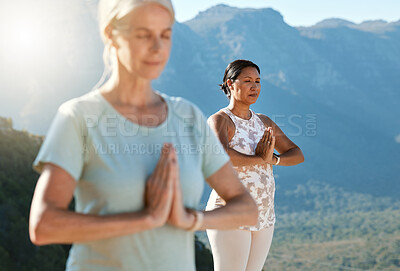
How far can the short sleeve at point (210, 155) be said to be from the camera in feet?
4.27

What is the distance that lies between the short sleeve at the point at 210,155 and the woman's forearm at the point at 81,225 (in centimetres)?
27

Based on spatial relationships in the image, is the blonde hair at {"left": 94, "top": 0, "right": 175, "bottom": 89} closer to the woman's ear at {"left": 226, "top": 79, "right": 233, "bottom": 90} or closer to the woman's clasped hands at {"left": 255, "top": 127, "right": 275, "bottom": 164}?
the woman's clasped hands at {"left": 255, "top": 127, "right": 275, "bottom": 164}

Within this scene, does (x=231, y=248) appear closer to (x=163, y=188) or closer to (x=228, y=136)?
(x=228, y=136)

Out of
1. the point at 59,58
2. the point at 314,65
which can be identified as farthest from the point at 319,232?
the point at 314,65

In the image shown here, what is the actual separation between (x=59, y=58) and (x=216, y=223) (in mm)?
76299

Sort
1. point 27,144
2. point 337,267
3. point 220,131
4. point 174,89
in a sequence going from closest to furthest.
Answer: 1. point 220,131
2. point 27,144
3. point 337,267
4. point 174,89

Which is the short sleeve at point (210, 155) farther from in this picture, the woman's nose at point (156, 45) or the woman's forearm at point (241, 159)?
the woman's forearm at point (241, 159)

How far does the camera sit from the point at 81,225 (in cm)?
105

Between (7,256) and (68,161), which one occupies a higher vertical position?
(68,161)

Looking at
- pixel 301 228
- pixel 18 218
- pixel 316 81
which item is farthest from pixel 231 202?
pixel 316 81

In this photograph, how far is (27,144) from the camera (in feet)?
48.5

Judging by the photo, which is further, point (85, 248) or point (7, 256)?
point (7, 256)

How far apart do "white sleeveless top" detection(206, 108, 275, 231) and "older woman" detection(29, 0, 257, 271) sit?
169 cm

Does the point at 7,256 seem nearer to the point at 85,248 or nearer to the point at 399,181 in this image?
the point at 85,248
